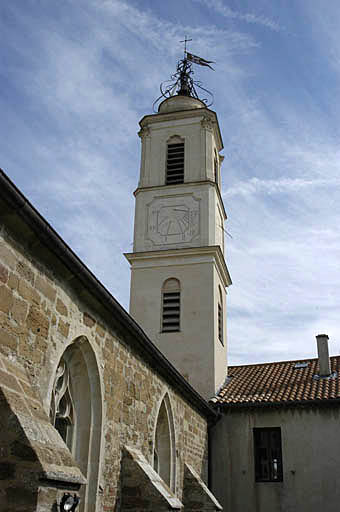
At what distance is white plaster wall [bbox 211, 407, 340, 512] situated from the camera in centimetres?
1507

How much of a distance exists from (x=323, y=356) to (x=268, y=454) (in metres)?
3.84

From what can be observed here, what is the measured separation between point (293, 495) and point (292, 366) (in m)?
4.94

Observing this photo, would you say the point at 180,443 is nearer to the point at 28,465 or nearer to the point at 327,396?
the point at 327,396

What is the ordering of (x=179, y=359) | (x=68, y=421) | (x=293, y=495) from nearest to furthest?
(x=68, y=421) → (x=293, y=495) → (x=179, y=359)

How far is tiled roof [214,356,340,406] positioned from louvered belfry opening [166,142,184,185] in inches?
295

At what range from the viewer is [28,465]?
194 inches

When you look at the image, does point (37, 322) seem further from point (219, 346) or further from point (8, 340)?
point (219, 346)

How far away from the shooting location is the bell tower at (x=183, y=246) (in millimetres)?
18328

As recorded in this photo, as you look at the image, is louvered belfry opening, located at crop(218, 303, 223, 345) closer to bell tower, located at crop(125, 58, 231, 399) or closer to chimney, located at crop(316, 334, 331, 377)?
bell tower, located at crop(125, 58, 231, 399)

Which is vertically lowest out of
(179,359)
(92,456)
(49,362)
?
(92,456)

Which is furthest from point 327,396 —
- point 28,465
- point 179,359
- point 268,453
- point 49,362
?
point 28,465

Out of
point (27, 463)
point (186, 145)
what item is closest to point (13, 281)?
point (27, 463)

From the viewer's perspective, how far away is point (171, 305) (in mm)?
18969

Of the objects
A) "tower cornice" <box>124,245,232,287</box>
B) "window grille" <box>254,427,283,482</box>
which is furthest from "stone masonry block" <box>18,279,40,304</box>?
"tower cornice" <box>124,245,232,287</box>
